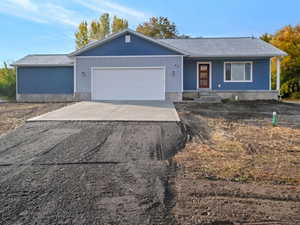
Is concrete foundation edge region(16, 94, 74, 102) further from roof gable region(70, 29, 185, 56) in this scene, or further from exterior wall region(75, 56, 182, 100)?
roof gable region(70, 29, 185, 56)

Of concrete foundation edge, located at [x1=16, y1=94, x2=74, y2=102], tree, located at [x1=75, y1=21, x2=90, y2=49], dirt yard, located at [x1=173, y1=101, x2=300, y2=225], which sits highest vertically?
tree, located at [x1=75, y1=21, x2=90, y2=49]

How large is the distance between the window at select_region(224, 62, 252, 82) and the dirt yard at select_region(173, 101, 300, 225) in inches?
386

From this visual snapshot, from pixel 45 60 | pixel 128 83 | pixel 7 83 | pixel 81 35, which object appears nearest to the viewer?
pixel 128 83

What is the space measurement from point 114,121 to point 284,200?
20.6 feet

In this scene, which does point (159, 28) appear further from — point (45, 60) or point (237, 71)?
point (237, 71)

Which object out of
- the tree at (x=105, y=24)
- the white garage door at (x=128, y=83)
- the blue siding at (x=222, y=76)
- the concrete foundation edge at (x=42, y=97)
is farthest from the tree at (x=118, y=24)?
the white garage door at (x=128, y=83)

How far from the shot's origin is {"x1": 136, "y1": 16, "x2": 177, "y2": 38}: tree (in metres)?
39.4

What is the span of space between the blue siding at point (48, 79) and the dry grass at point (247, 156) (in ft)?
43.6

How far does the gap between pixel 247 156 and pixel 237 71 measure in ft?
41.5

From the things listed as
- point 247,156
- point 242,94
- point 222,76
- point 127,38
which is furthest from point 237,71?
point 247,156

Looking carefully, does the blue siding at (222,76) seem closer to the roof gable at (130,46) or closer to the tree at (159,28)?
the roof gable at (130,46)

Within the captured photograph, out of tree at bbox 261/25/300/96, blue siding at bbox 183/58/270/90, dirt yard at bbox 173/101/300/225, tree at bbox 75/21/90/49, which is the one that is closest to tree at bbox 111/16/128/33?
tree at bbox 75/21/90/49

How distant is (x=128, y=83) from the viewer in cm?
1572

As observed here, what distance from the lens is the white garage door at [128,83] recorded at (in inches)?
614
